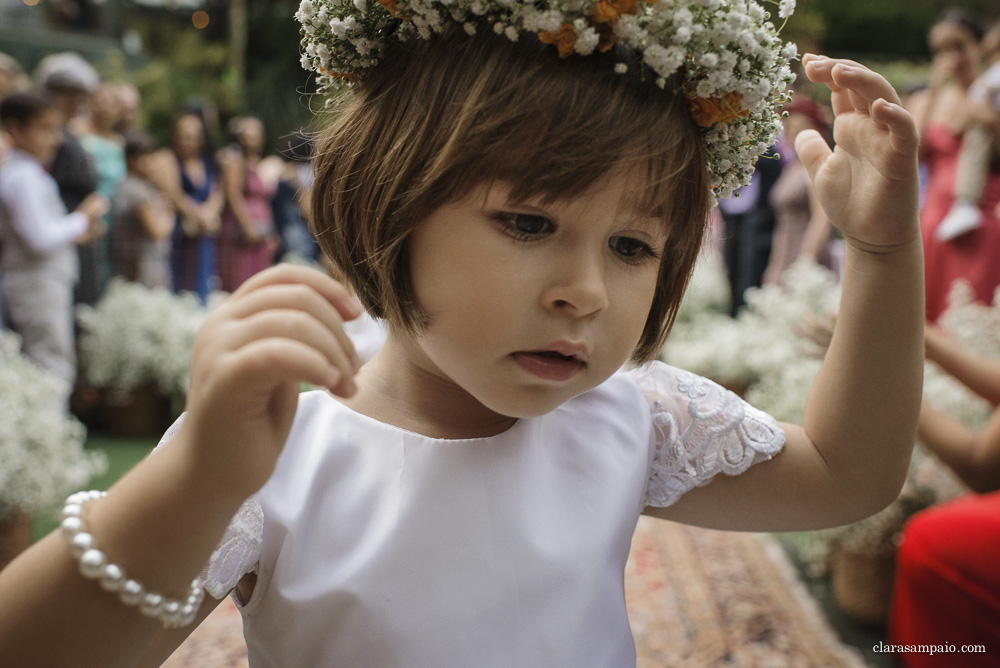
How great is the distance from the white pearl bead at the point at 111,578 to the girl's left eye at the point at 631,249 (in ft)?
2.20

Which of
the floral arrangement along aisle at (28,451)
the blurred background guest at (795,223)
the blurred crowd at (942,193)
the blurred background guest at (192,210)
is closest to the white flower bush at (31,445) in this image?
the floral arrangement along aisle at (28,451)

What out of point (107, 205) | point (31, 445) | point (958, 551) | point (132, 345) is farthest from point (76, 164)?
point (958, 551)

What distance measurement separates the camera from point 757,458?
132 cm

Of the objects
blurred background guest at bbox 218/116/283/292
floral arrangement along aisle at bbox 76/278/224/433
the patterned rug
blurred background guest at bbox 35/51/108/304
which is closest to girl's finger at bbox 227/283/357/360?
the patterned rug

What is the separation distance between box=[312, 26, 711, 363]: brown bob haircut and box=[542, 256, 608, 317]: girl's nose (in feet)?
0.29

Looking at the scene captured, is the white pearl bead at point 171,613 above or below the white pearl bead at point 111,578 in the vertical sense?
below

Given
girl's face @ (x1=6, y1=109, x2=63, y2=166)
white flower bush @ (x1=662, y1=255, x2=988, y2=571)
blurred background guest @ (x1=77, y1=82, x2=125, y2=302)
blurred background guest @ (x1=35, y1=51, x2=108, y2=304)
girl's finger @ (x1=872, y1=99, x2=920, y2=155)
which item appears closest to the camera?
girl's finger @ (x1=872, y1=99, x2=920, y2=155)

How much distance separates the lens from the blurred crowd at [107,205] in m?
4.59

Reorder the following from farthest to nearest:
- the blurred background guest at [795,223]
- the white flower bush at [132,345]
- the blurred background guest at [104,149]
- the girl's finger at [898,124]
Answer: the blurred background guest at [795,223], the blurred background guest at [104,149], the white flower bush at [132,345], the girl's finger at [898,124]

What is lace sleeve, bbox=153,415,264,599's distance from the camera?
38.8 inches

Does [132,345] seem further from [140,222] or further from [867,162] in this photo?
[867,162]

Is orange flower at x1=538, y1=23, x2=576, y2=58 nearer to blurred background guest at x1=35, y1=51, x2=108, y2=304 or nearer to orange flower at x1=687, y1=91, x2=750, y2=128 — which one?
orange flower at x1=687, y1=91, x2=750, y2=128

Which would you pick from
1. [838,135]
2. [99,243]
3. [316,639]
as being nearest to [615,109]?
[838,135]

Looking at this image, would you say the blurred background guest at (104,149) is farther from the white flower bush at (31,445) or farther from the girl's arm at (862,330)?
the girl's arm at (862,330)
